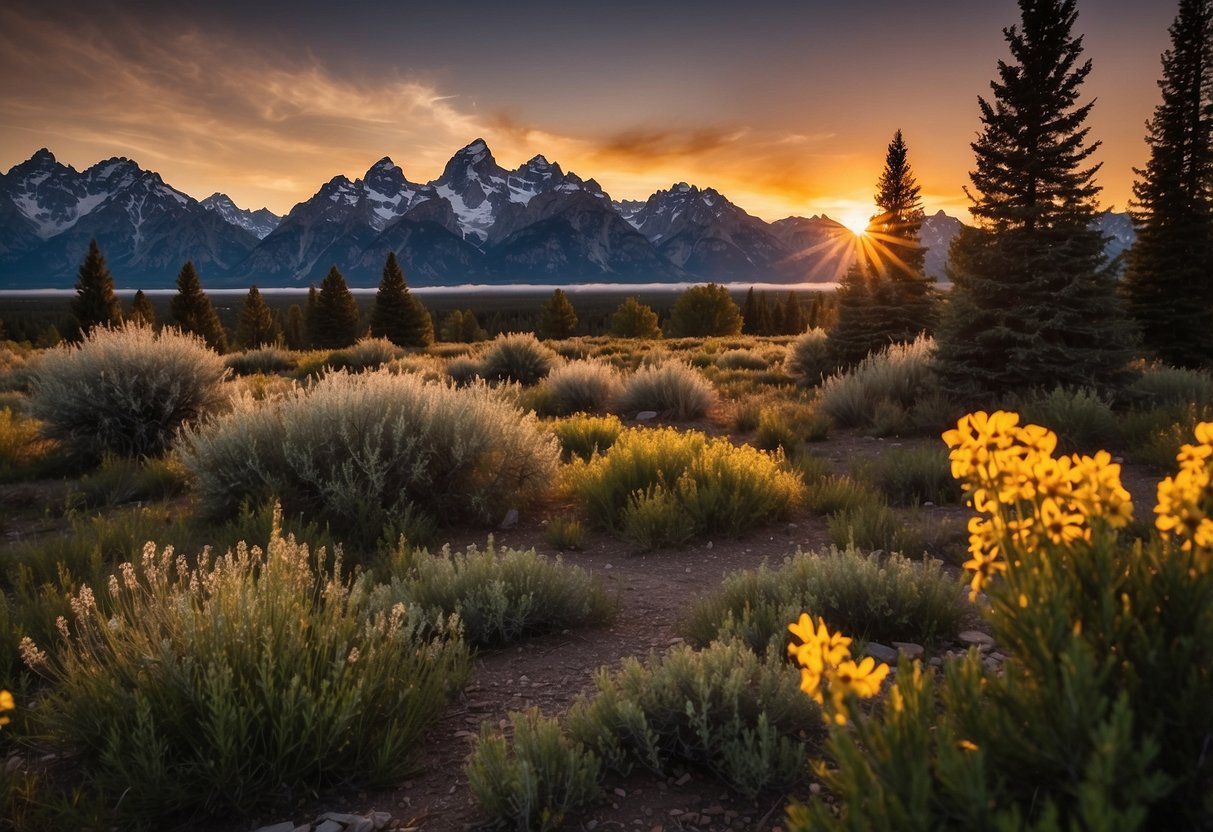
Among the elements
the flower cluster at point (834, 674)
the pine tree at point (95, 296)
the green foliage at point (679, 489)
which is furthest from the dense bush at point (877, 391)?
the pine tree at point (95, 296)

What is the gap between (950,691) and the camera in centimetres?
159

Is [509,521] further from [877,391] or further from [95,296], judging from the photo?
[95,296]

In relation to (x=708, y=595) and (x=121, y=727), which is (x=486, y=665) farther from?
(x=121, y=727)

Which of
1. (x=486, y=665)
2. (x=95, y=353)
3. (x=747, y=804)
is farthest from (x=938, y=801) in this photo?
(x=95, y=353)

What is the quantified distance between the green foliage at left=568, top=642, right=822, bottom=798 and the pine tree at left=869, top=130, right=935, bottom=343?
15338 mm

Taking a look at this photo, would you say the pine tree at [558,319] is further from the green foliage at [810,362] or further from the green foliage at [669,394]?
the green foliage at [669,394]

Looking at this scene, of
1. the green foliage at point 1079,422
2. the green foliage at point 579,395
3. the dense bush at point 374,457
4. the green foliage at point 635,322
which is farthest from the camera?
the green foliage at point 635,322

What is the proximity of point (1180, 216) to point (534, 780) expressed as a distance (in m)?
23.8

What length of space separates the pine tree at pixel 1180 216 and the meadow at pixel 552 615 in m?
11.1

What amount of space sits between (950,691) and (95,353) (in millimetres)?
10241

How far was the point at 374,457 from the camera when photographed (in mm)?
5809

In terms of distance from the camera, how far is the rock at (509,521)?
646cm

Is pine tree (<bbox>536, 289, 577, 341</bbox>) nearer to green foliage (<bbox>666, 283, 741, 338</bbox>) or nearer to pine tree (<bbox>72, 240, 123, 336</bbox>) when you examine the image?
green foliage (<bbox>666, 283, 741, 338</bbox>)

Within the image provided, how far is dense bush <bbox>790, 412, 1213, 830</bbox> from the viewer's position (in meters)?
1.35
